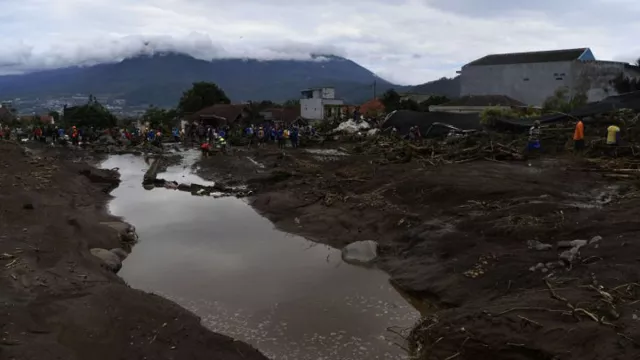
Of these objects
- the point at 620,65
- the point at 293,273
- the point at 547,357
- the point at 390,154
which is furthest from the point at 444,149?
the point at 620,65

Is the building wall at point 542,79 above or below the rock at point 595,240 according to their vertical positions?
above

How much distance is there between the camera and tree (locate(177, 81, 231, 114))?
76625mm

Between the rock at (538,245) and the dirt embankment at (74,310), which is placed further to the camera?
the rock at (538,245)

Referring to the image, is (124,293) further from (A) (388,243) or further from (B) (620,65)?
(B) (620,65)

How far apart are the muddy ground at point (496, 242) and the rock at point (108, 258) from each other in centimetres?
577

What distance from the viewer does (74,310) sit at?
838cm

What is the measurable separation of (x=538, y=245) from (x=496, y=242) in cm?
108

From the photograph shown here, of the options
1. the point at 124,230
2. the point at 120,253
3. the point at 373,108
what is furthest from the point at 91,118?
the point at 120,253

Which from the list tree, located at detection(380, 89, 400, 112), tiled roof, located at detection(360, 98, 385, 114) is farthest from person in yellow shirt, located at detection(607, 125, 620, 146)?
tiled roof, located at detection(360, 98, 385, 114)

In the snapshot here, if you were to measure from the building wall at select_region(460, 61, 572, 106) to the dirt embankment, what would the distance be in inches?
2170

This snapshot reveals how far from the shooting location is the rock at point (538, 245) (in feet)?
36.6

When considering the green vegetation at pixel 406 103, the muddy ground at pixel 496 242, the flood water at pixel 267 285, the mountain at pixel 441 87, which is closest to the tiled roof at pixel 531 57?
the green vegetation at pixel 406 103

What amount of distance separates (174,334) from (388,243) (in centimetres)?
770

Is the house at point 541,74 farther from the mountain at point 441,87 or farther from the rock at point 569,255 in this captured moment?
the rock at point 569,255
